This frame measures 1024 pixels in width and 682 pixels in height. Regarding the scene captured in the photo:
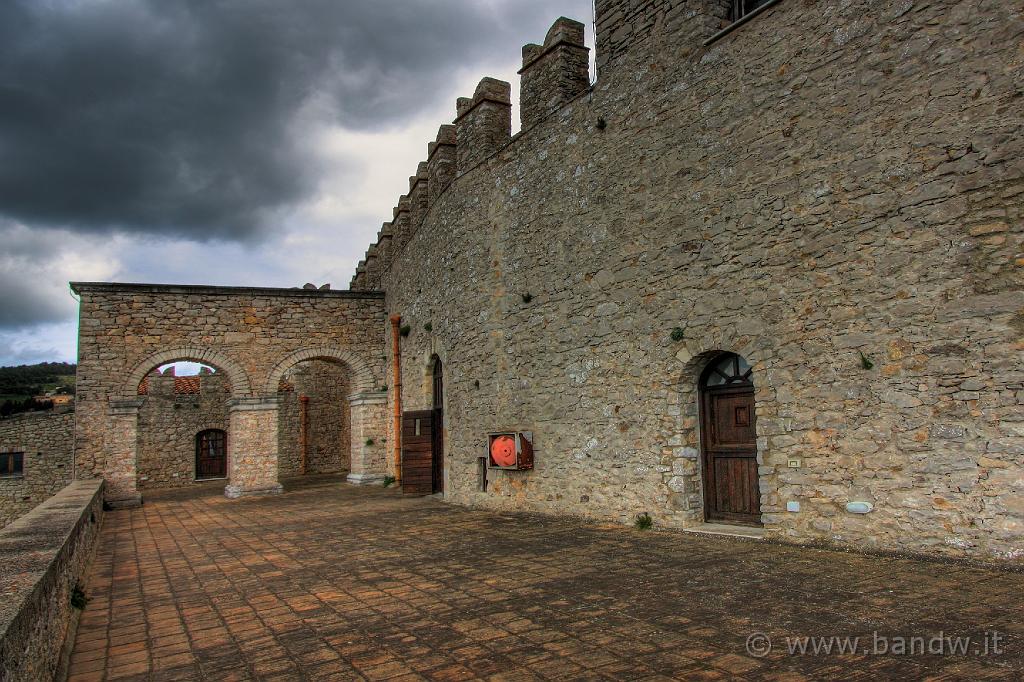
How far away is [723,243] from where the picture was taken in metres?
7.11

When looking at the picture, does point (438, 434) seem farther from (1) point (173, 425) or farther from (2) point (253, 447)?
(1) point (173, 425)

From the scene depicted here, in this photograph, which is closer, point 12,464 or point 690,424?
point 690,424

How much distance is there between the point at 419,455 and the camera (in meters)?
13.5

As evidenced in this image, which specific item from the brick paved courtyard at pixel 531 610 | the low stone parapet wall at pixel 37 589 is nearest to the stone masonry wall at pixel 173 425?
the brick paved courtyard at pixel 531 610

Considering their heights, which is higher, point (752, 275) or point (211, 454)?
point (752, 275)

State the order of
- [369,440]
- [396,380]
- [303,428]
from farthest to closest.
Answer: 1. [303,428]
2. [369,440]
3. [396,380]

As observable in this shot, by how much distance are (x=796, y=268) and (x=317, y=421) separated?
1878cm

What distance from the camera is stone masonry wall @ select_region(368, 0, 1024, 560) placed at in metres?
5.18

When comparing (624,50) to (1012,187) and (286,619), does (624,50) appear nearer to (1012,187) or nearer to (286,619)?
(1012,187)

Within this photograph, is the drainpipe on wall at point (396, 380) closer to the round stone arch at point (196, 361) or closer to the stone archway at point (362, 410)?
the stone archway at point (362, 410)

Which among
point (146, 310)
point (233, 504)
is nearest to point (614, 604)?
point (233, 504)

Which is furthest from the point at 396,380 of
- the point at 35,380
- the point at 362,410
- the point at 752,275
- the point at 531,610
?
the point at 35,380

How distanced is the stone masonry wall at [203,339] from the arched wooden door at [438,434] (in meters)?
3.85

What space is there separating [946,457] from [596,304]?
4.34 m
